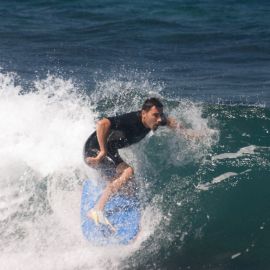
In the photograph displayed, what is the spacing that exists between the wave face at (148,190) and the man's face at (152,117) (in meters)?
1.05

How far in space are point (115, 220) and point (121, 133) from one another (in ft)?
3.53

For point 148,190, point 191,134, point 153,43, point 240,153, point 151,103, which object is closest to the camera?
point 151,103

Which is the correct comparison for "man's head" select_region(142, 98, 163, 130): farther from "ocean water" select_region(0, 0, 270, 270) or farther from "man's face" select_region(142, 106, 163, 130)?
"ocean water" select_region(0, 0, 270, 270)

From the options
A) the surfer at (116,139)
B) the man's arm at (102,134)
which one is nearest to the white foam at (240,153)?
the surfer at (116,139)

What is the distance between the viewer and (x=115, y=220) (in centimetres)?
775

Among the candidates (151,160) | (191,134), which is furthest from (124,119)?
(151,160)

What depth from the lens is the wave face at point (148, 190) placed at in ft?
24.5

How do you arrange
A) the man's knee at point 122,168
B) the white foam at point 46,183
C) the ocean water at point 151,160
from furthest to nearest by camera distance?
the man's knee at point 122,168 → the ocean water at point 151,160 → the white foam at point 46,183

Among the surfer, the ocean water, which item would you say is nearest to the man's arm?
the surfer

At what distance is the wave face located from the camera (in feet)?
24.5

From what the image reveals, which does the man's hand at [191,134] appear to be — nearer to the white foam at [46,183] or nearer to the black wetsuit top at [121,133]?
the black wetsuit top at [121,133]

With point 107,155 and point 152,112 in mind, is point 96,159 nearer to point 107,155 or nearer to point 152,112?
point 107,155

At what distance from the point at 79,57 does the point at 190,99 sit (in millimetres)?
5461

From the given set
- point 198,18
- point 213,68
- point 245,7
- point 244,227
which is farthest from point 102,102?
point 245,7
